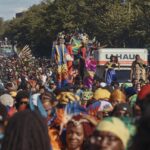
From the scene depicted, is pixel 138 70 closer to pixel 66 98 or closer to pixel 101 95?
pixel 101 95

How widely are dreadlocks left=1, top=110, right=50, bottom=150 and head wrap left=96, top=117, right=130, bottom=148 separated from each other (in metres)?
0.36

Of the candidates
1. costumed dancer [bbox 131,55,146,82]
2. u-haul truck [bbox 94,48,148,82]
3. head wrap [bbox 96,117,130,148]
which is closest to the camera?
head wrap [bbox 96,117,130,148]

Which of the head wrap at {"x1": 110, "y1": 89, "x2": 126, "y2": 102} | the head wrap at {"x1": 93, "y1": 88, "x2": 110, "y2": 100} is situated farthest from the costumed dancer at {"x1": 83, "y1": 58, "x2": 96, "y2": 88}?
the head wrap at {"x1": 110, "y1": 89, "x2": 126, "y2": 102}

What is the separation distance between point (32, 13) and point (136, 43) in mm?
46835

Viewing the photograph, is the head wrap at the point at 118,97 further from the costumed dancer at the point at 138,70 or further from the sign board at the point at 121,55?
the sign board at the point at 121,55

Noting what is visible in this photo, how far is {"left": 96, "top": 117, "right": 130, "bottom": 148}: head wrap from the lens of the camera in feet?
14.8

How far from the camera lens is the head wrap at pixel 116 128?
4520 mm

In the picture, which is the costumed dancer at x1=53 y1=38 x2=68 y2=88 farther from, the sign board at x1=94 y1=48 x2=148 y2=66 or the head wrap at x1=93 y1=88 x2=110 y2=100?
the head wrap at x1=93 y1=88 x2=110 y2=100

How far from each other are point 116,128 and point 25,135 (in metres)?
0.58

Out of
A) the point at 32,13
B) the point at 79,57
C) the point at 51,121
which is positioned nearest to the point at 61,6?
the point at 32,13

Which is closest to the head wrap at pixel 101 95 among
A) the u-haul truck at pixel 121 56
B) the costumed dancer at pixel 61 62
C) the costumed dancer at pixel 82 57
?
the costumed dancer at pixel 61 62

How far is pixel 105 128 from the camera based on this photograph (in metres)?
4.53

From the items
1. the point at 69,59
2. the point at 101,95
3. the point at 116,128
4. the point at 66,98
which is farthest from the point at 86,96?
the point at 116,128

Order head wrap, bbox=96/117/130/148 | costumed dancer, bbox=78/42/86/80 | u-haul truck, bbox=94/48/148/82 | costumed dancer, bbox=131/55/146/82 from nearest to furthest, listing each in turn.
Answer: head wrap, bbox=96/117/130/148 → costumed dancer, bbox=131/55/146/82 → costumed dancer, bbox=78/42/86/80 → u-haul truck, bbox=94/48/148/82
